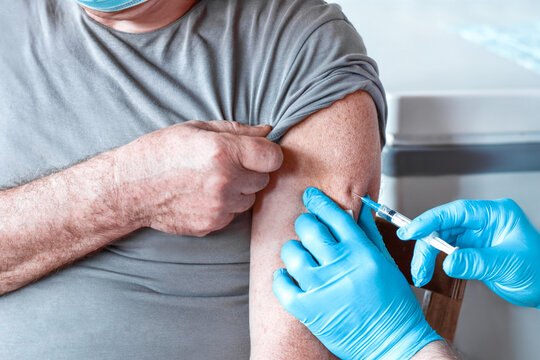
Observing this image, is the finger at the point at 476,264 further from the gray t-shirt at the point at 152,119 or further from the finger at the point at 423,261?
the gray t-shirt at the point at 152,119

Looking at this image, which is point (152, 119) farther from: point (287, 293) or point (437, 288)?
point (437, 288)

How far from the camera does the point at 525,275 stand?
3.84 ft

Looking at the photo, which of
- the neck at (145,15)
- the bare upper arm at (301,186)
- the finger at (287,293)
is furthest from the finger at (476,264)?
the neck at (145,15)

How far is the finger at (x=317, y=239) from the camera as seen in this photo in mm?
1024

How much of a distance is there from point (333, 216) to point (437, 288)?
16.0 inches

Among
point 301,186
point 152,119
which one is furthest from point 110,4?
point 301,186

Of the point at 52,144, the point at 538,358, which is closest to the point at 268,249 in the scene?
the point at 52,144

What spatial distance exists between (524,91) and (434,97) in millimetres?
261

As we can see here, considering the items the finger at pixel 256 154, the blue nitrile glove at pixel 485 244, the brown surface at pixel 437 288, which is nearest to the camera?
the finger at pixel 256 154

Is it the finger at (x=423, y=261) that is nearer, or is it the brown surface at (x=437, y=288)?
the finger at (x=423, y=261)

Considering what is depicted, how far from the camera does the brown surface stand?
1.24 m

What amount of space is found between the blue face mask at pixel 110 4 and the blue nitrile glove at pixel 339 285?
1.74ft

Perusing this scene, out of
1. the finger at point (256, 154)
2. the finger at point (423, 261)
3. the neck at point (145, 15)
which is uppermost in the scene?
the neck at point (145, 15)

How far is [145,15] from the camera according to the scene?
1.13m
